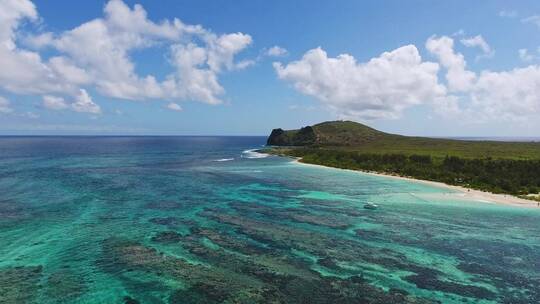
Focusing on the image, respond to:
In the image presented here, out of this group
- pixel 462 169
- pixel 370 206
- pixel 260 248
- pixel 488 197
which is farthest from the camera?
pixel 462 169

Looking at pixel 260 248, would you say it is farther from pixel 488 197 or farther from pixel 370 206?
pixel 488 197

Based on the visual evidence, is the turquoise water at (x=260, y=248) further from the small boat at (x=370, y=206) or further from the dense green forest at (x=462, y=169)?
the dense green forest at (x=462, y=169)

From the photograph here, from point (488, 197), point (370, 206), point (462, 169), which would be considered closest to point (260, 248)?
point (370, 206)

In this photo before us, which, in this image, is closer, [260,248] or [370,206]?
[260,248]

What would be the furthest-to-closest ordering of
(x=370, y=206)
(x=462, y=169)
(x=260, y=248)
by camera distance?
(x=462, y=169) → (x=370, y=206) → (x=260, y=248)

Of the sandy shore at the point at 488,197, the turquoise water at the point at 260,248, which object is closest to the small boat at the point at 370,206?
the turquoise water at the point at 260,248

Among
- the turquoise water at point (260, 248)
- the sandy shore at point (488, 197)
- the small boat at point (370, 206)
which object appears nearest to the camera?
the turquoise water at point (260, 248)

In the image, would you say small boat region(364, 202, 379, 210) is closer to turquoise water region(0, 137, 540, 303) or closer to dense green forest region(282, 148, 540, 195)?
turquoise water region(0, 137, 540, 303)

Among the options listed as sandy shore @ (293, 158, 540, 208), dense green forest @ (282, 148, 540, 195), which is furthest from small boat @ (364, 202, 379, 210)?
dense green forest @ (282, 148, 540, 195)
